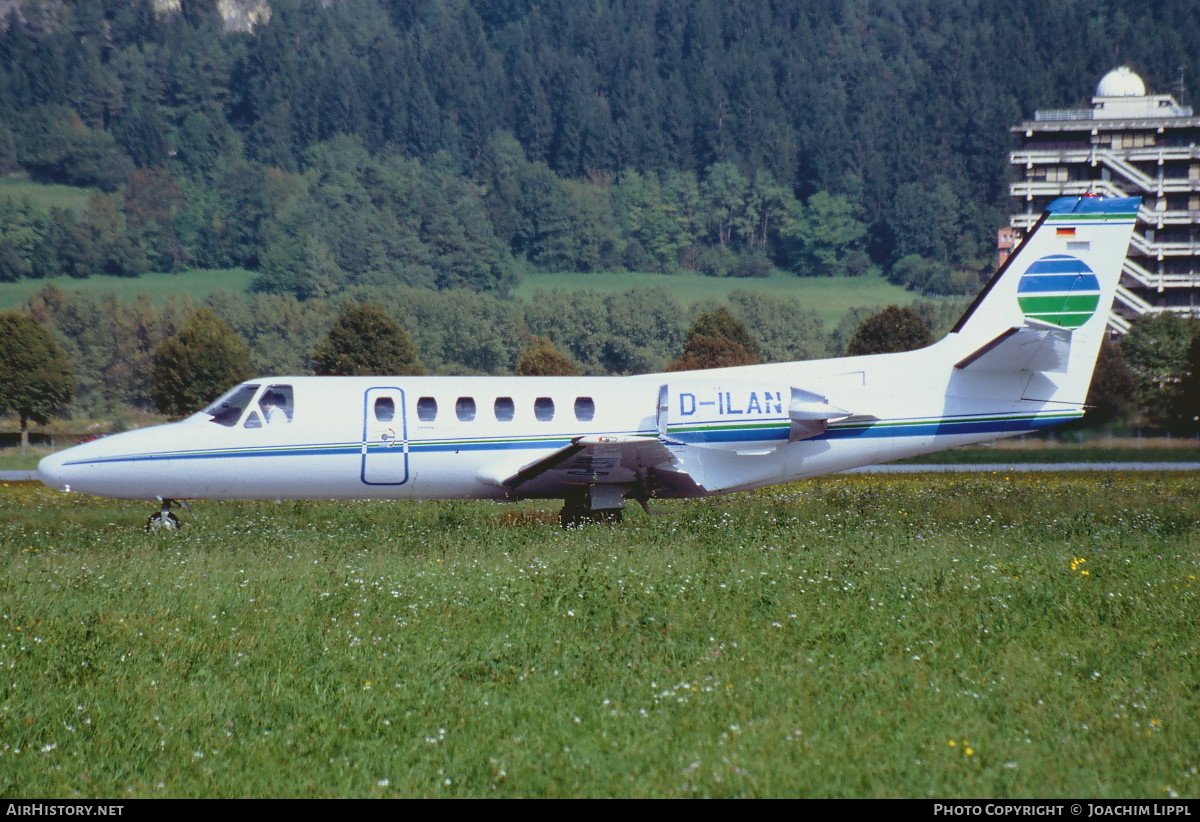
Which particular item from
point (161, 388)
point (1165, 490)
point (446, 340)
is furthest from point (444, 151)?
point (1165, 490)

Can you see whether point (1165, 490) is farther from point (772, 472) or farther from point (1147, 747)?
point (1147, 747)

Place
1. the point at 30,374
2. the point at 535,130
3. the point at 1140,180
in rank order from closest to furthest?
the point at 30,374 < the point at 1140,180 < the point at 535,130

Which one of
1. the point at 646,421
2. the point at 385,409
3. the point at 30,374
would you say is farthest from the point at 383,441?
the point at 30,374

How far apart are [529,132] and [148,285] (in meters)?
59.3

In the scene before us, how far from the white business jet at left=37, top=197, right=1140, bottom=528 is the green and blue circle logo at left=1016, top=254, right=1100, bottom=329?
21mm

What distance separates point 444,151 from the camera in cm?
15862

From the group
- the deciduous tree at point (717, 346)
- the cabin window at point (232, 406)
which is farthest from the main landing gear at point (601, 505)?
the deciduous tree at point (717, 346)

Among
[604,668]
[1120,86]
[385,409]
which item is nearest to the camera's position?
[604,668]

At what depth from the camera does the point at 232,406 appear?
17641 mm

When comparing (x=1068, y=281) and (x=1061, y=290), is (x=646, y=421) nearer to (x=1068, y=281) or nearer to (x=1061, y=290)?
(x=1061, y=290)

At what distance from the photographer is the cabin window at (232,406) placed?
1753cm

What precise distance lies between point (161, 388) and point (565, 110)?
10886cm

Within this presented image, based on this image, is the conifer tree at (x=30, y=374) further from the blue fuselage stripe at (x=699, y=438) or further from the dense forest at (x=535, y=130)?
the dense forest at (x=535, y=130)

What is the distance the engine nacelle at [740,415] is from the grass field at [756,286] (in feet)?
318
